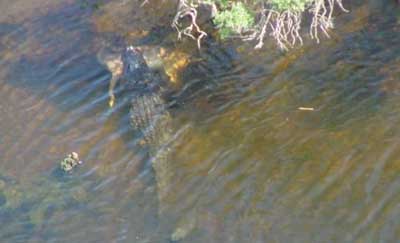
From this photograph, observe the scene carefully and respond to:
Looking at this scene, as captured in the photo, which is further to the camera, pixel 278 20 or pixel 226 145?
pixel 226 145

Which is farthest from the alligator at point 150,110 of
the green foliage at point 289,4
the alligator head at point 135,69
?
the green foliage at point 289,4

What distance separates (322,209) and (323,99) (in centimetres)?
224

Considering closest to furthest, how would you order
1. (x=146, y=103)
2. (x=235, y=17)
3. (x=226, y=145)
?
(x=235, y=17), (x=226, y=145), (x=146, y=103)

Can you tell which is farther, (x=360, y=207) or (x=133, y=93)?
(x=133, y=93)

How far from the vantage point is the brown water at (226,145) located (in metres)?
8.74

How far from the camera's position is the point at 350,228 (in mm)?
8258

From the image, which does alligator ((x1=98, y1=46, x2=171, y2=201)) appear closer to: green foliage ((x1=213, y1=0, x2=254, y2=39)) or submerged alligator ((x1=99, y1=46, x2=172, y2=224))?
submerged alligator ((x1=99, y1=46, x2=172, y2=224))

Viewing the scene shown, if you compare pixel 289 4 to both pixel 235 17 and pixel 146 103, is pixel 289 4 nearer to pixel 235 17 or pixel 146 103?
pixel 235 17

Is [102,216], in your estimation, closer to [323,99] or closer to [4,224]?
[4,224]

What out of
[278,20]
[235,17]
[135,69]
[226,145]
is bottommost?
[226,145]

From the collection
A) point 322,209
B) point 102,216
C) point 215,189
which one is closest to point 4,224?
point 102,216

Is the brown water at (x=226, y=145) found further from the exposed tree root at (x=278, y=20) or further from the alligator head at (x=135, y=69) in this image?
the alligator head at (x=135, y=69)

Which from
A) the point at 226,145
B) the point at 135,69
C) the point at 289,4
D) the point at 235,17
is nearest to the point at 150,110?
the point at 135,69

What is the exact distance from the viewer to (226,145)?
998cm
